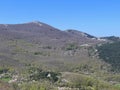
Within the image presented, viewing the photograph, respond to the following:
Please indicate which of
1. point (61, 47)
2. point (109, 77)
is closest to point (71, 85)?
point (109, 77)

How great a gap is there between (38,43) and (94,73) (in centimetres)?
7196

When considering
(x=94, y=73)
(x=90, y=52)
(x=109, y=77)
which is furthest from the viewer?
(x=90, y=52)

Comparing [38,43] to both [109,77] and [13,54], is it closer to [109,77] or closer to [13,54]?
[13,54]

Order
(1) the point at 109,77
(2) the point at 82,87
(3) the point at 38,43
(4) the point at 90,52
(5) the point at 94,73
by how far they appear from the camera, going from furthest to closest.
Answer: (3) the point at 38,43 → (4) the point at 90,52 → (5) the point at 94,73 → (1) the point at 109,77 → (2) the point at 82,87

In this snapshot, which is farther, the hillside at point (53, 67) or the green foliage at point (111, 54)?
the green foliage at point (111, 54)

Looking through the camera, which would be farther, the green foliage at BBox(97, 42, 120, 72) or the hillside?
the green foliage at BBox(97, 42, 120, 72)

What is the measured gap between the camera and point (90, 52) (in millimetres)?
167375

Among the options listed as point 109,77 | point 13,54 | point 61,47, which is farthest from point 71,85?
point 61,47

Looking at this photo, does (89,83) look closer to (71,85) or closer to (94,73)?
(71,85)

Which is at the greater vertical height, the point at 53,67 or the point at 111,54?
the point at 111,54

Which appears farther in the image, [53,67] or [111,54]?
[111,54]

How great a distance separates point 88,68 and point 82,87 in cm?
5449

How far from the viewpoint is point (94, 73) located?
131 meters

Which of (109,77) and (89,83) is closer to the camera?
(89,83)
